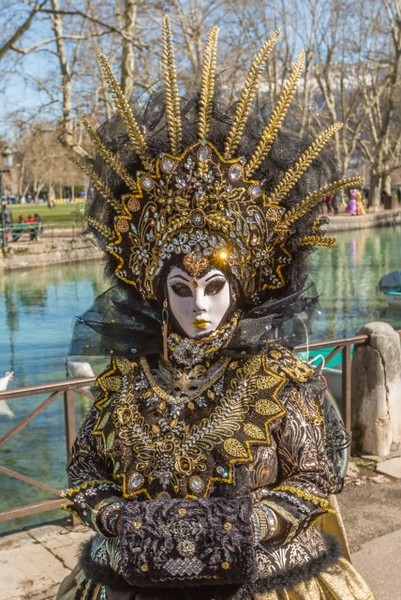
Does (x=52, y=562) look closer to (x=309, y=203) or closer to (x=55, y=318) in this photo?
(x=309, y=203)

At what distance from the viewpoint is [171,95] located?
210cm

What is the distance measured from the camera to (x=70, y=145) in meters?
21.8

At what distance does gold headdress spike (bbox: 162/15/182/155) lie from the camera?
6.82 feet

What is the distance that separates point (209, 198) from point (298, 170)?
28cm

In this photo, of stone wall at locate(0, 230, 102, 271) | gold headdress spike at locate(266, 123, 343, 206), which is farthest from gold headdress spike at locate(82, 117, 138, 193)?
stone wall at locate(0, 230, 102, 271)

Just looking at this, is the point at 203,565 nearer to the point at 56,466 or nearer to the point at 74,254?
the point at 56,466

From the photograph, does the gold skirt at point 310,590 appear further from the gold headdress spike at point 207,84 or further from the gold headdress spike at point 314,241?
the gold headdress spike at point 207,84

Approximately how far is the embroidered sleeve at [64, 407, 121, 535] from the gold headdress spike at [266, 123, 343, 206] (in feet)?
2.66

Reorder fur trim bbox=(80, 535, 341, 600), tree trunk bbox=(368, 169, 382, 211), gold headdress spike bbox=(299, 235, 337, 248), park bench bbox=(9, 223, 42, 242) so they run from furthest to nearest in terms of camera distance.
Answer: tree trunk bbox=(368, 169, 382, 211)
park bench bbox=(9, 223, 42, 242)
gold headdress spike bbox=(299, 235, 337, 248)
fur trim bbox=(80, 535, 341, 600)

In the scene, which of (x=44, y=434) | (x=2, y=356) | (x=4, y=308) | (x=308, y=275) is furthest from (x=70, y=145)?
(x=308, y=275)

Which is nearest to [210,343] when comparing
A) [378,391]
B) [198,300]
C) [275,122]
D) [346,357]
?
[198,300]

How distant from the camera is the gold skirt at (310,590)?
1.97 metres

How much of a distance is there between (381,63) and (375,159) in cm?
676

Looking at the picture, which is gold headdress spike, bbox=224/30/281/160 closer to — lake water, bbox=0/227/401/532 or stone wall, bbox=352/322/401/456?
lake water, bbox=0/227/401/532
